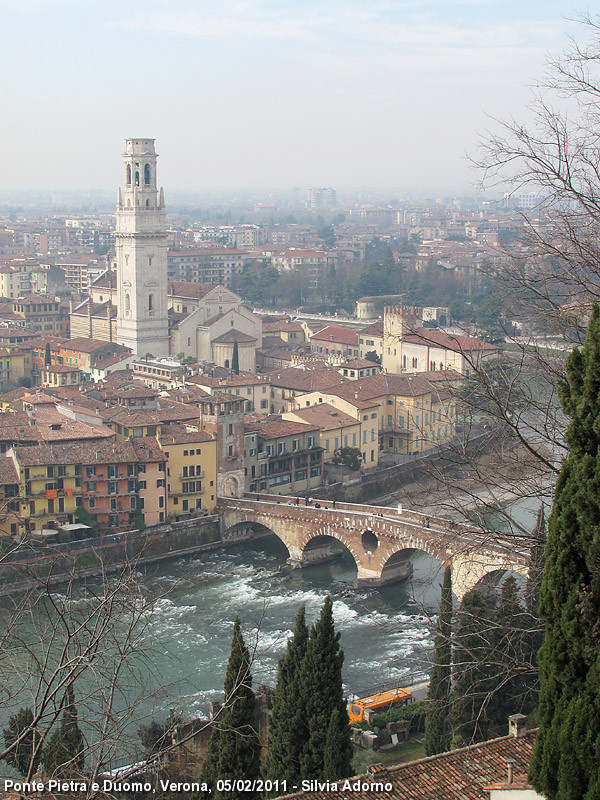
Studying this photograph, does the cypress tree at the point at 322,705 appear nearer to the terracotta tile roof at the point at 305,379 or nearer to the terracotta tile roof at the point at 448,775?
the terracotta tile roof at the point at 448,775

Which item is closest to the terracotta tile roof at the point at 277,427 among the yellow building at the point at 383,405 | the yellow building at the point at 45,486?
the yellow building at the point at 383,405

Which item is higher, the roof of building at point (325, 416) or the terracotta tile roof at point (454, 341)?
the terracotta tile roof at point (454, 341)

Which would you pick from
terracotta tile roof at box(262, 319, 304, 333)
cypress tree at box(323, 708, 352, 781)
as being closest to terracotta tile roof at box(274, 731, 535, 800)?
cypress tree at box(323, 708, 352, 781)

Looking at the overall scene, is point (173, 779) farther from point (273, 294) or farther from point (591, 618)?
point (273, 294)

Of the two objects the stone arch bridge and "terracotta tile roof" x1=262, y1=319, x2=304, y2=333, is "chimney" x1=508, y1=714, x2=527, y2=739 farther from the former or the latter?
"terracotta tile roof" x1=262, y1=319, x2=304, y2=333

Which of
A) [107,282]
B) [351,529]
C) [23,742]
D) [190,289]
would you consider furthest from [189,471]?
[107,282]
